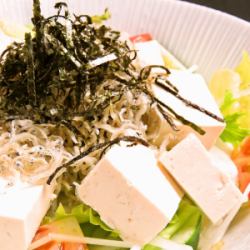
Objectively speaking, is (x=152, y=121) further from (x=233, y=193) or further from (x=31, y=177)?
(x=31, y=177)

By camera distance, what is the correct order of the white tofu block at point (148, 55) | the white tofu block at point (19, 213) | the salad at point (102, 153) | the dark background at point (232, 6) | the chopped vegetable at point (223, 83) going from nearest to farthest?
the white tofu block at point (19, 213), the salad at point (102, 153), the white tofu block at point (148, 55), the chopped vegetable at point (223, 83), the dark background at point (232, 6)

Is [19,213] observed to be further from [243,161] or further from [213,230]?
[243,161]

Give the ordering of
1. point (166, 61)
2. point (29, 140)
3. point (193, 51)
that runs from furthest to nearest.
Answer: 1. point (193, 51)
2. point (166, 61)
3. point (29, 140)

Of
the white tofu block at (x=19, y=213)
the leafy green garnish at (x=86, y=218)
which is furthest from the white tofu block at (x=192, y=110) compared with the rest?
the white tofu block at (x=19, y=213)

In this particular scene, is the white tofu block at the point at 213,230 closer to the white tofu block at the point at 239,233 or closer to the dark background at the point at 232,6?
the white tofu block at the point at 239,233

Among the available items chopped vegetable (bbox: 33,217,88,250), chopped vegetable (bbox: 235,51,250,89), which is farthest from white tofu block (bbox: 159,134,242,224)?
chopped vegetable (bbox: 235,51,250,89)

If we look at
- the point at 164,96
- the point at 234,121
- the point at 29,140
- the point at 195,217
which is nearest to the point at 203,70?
the point at 234,121
